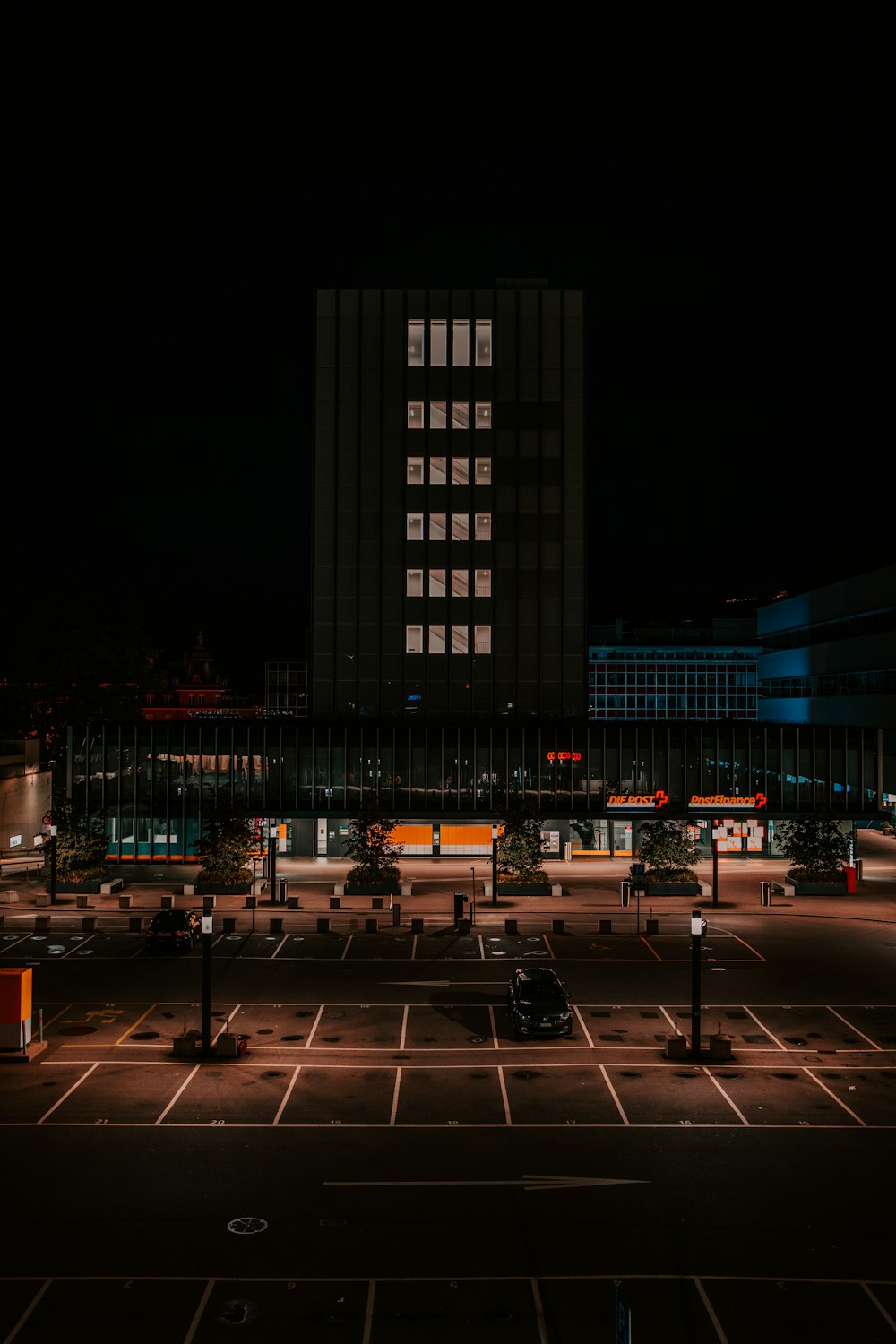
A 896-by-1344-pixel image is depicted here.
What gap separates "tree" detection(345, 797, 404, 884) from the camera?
5288 centimetres

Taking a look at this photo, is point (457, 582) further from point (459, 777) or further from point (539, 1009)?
point (539, 1009)

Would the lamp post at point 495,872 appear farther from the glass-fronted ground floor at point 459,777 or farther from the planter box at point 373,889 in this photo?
the glass-fronted ground floor at point 459,777

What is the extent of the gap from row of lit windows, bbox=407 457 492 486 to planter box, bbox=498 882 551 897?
31.8 metres

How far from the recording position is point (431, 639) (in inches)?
2872

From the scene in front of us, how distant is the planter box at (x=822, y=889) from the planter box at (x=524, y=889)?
12.5 meters

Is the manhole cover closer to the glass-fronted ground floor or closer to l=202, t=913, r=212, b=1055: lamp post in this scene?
l=202, t=913, r=212, b=1055: lamp post

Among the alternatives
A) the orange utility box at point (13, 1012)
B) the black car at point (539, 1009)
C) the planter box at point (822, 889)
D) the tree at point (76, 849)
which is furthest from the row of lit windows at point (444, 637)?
the orange utility box at point (13, 1012)

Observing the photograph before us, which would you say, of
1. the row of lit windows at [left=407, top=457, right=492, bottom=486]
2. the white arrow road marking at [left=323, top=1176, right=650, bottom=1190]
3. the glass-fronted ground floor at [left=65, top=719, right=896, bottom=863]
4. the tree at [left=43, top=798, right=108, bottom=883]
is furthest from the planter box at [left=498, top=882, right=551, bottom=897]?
A: the white arrow road marking at [left=323, top=1176, right=650, bottom=1190]

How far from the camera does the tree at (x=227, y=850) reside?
171 ft

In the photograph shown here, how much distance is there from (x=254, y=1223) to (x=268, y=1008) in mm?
13907

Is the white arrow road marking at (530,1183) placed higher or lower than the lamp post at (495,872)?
lower

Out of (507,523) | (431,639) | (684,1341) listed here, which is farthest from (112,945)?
(507,523)

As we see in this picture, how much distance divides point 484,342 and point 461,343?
5.48 ft

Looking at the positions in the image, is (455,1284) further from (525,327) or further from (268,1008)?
(525,327)
